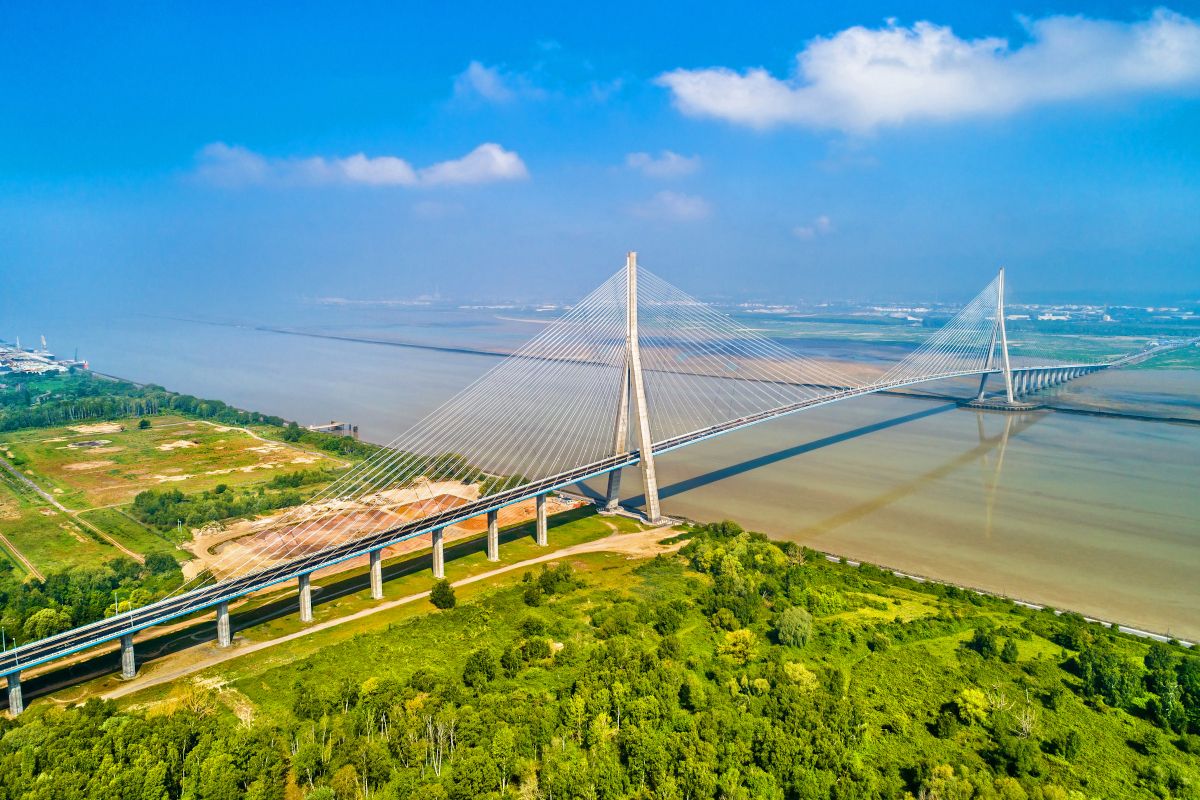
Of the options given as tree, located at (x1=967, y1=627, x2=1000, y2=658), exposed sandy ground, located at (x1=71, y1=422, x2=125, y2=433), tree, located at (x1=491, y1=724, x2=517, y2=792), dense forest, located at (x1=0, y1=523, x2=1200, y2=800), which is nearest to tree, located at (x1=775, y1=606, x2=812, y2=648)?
dense forest, located at (x1=0, y1=523, x2=1200, y2=800)

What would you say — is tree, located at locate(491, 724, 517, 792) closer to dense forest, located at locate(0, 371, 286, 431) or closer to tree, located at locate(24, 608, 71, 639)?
tree, located at locate(24, 608, 71, 639)

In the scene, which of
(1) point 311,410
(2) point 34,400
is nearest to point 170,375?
(2) point 34,400

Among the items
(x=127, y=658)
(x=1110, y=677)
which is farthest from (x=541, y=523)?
(x=1110, y=677)

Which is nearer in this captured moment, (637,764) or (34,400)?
(637,764)

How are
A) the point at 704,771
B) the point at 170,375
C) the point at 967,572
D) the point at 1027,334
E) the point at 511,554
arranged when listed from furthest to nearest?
the point at 1027,334
the point at 170,375
the point at 511,554
the point at 967,572
the point at 704,771

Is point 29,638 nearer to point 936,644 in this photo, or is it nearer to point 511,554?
point 511,554

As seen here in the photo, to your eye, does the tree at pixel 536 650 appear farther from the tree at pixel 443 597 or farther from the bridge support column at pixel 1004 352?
the bridge support column at pixel 1004 352

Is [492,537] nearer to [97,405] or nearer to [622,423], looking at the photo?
[622,423]
